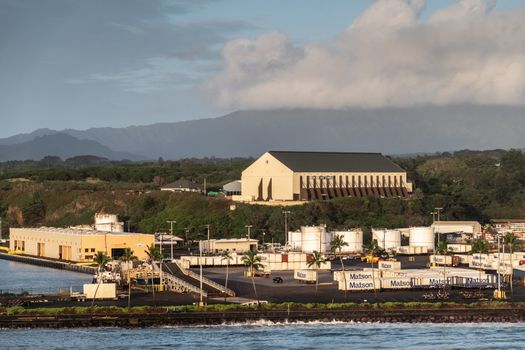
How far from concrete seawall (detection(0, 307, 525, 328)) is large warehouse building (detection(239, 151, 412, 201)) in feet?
223

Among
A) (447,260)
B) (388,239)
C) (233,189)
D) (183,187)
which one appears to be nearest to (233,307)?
(447,260)

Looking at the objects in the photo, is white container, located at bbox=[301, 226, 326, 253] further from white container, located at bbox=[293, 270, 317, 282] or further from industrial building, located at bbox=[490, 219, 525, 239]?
industrial building, located at bbox=[490, 219, 525, 239]

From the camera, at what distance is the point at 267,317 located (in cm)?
7300

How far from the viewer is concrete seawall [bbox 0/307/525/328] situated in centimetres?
7175

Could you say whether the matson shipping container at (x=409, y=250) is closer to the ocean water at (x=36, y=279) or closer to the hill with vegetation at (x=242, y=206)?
the hill with vegetation at (x=242, y=206)

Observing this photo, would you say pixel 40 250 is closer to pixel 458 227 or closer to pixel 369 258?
pixel 369 258

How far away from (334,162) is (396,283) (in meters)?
63.7

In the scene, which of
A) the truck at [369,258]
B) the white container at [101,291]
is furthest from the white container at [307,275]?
the truck at [369,258]

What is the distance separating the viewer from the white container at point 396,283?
86000 millimetres

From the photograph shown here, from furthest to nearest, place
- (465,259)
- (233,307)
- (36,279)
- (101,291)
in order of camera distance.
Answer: (465,259), (36,279), (101,291), (233,307)

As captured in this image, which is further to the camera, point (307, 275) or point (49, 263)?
point (49, 263)

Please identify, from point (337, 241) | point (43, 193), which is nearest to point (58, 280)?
point (337, 241)

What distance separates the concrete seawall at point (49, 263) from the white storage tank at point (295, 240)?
21801 mm

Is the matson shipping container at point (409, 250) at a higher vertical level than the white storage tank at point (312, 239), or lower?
lower
